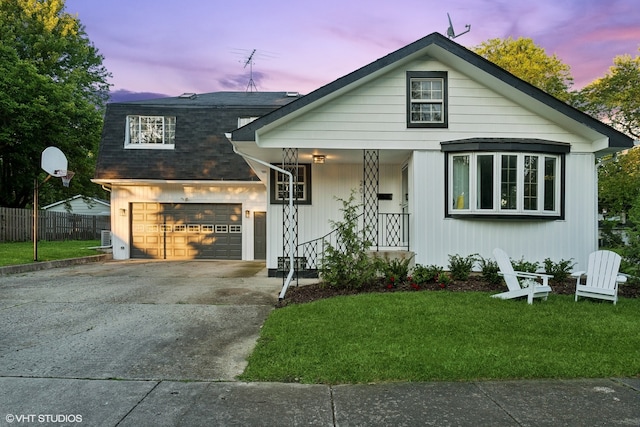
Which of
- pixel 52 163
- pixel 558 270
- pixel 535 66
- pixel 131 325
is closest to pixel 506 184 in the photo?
pixel 558 270

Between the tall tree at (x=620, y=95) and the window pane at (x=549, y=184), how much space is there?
18.9 meters

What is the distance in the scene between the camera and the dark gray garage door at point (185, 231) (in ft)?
49.9

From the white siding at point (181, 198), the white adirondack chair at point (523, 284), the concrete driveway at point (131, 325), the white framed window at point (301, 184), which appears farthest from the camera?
the white siding at point (181, 198)

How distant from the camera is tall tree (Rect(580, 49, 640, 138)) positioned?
75.0 feet

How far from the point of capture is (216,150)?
50.4ft

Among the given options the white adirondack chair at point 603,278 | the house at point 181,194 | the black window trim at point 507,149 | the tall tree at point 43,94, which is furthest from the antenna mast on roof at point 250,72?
the white adirondack chair at point 603,278

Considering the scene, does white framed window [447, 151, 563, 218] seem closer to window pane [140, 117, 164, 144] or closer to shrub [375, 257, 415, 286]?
shrub [375, 257, 415, 286]

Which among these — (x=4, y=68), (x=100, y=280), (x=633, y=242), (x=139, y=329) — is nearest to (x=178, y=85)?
(x=4, y=68)

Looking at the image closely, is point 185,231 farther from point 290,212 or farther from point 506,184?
point 506,184

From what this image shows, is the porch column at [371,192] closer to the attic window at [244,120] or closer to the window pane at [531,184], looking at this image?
the window pane at [531,184]

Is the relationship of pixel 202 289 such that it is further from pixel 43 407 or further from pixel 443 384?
pixel 443 384

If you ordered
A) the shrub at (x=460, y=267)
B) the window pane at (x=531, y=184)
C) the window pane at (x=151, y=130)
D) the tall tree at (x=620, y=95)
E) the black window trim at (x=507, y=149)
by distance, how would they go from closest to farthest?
the shrub at (x=460, y=267) < the black window trim at (x=507, y=149) < the window pane at (x=531, y=184) < the window pane at (x=151, y=130) < the tall tree at (x=620, y=95)

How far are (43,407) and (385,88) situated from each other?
27.3 ft

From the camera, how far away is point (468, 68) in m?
8.85
